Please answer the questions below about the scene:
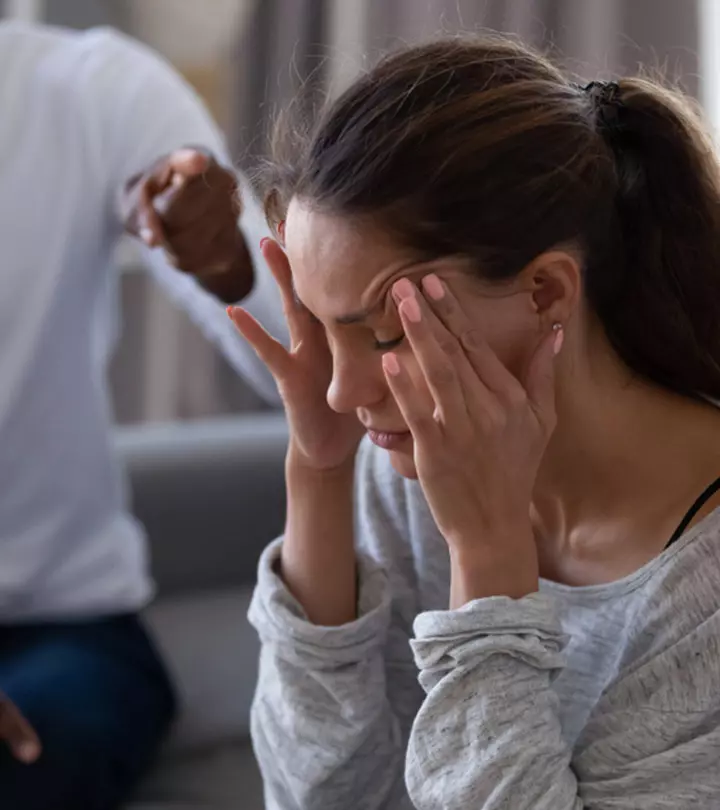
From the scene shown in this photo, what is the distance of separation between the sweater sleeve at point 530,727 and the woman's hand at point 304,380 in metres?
0.21

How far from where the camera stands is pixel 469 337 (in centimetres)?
73

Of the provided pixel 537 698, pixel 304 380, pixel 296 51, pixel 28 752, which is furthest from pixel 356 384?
pixel 296 51

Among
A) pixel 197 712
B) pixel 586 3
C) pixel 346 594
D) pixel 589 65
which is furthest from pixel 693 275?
pixel 586 3

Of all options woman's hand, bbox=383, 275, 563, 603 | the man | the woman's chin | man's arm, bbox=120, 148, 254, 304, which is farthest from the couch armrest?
woman's hand, bbox=383, 275, 563, 603

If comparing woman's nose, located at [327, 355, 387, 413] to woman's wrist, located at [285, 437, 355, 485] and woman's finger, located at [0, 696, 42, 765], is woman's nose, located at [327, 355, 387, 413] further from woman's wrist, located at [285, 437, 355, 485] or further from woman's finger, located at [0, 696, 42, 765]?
woman's finger, located at [0, 696, 42, 765]

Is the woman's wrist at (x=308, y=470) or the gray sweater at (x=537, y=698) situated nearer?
the gray sweater at (x=537, y=698)

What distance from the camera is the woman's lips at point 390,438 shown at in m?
0.81

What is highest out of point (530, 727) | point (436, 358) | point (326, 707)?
point (436, 358)

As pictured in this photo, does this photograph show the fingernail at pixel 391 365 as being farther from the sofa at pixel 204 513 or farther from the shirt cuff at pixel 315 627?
the sofa at pixel 204 513

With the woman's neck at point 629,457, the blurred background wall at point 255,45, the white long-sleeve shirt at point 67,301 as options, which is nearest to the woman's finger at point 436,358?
the woman's neck at point 629,457

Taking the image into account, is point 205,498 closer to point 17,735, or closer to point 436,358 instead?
point 17,735

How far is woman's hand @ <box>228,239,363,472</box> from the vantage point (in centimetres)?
88

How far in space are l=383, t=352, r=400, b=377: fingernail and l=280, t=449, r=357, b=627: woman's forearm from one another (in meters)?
0.22

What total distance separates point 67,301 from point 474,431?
749 millimetres
